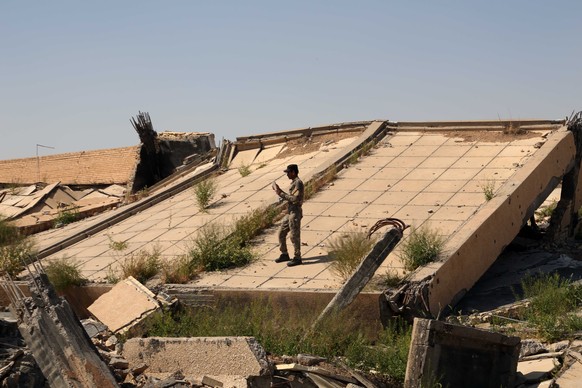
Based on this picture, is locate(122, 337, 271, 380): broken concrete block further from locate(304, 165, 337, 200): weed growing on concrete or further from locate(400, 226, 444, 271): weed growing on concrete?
locate(304, 165, 337, 200): weed growing on concrete

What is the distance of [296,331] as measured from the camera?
11117mm

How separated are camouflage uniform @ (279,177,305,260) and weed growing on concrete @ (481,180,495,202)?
8.92 feet

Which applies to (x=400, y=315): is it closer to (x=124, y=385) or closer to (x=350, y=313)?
(x=350, y=313)

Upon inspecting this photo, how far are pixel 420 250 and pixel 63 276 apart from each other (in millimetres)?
4618

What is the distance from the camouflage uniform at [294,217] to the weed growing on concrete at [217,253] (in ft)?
2.11

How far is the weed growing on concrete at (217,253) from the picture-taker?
1378cm

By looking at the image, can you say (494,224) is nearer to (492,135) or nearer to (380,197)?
(380,197)

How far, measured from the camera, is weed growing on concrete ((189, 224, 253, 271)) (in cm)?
1378

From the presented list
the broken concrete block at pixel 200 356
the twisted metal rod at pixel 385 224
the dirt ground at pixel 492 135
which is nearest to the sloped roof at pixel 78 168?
the dirt ground at pixel 492 135

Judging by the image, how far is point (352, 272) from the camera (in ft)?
39.8

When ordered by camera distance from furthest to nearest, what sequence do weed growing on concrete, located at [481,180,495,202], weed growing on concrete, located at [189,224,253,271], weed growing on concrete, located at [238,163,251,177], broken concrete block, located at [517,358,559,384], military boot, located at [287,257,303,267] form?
weed growing on concrete, located at [238,163,251,177]
weed growing on concrete, located at [481,180,495,202]
weed growing on concrete, located at [189,224,253,271]
military boot, located at [287,257,303,267]
broken concrete block, located at [517,358,559,384]

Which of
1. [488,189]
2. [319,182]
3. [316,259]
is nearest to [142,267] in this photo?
[316,259]

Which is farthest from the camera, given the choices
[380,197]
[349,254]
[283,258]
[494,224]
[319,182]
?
[319,182]

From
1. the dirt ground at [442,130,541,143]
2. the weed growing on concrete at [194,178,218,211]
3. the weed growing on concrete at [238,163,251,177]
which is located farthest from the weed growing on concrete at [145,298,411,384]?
the weed growing on concrete at [238,163,251,177]
